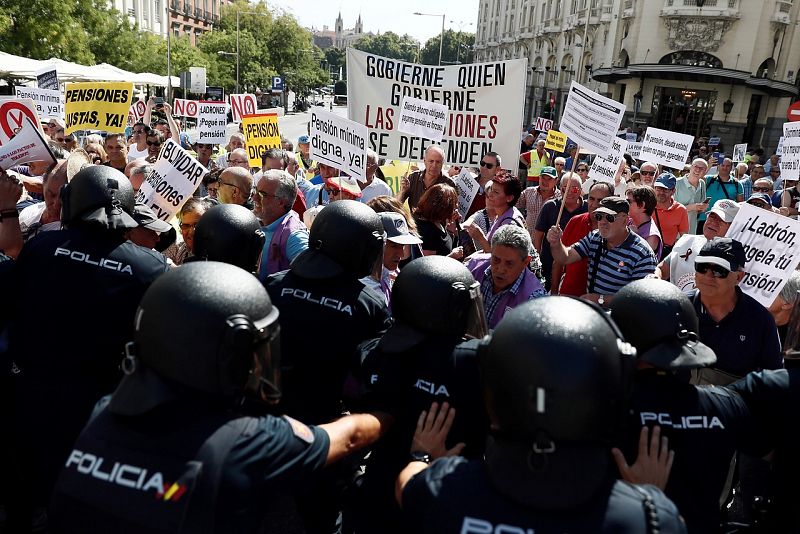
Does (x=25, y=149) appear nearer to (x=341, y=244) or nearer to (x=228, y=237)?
(x=228, y=237)

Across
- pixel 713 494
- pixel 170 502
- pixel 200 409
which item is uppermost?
pixel 200 409

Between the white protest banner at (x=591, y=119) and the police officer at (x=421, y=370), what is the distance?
14.3ft

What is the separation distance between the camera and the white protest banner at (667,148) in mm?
9906

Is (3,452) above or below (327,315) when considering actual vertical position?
below

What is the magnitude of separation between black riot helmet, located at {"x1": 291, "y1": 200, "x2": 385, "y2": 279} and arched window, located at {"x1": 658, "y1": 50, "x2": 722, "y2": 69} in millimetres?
41809

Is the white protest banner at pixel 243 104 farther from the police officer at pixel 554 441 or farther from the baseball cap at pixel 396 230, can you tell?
the police officer at pixel 554 441

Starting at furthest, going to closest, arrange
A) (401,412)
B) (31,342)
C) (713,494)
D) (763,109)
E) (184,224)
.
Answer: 1. (763,109)
2. (184,224)
3. (31,342)
4. (401,412)
5. (713,494)

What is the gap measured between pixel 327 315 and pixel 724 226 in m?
4.22

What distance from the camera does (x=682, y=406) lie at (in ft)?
7.15

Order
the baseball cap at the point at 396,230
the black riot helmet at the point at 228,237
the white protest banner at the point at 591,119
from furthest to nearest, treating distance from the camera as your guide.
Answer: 1. the white protest banner at the point at 591,119
2. the baseball cap at the point at 396,230
3. the black riot helmet at the point at 228,237

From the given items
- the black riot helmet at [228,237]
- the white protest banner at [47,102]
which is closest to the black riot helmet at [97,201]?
the black riot helmet at [228,237]

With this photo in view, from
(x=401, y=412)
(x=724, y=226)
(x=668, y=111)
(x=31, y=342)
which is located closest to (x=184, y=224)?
(x=31, y=342)

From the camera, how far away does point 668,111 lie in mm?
40094

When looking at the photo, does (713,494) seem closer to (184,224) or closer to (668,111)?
(184,224)
